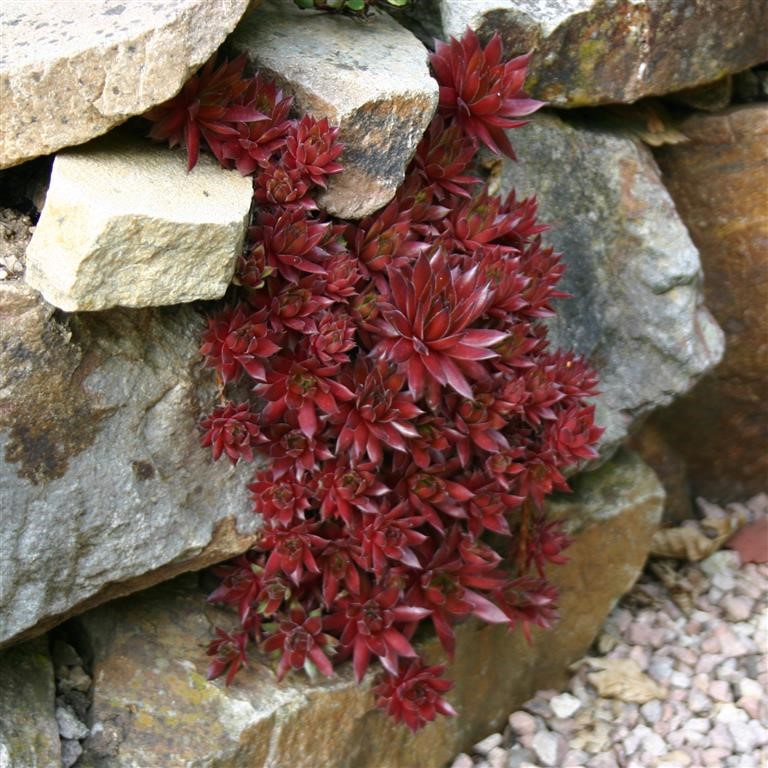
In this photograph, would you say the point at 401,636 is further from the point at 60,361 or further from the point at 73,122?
the point at 73,122

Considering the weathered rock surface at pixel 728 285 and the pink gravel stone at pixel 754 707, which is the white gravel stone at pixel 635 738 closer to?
the pink gravel stone at pixel 754 707

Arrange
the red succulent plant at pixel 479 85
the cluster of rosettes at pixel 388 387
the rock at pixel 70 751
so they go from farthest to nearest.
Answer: the red succulent plant at pixel 479 85 → the rock at pixel 70 751 → the cluster of rosettes at pixel 388 387

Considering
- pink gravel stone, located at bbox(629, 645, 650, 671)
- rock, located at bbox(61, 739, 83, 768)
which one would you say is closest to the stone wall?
rock, located at bbox(61, 739, 83, 768)

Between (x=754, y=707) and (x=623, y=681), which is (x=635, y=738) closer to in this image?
(x=623, y=681)

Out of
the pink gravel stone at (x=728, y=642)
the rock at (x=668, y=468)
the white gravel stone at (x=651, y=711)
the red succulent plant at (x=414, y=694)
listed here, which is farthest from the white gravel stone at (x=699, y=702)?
the red succulent plant at (x=414, y=694)

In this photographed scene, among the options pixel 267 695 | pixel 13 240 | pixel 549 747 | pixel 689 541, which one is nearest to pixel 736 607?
pixel 689 541

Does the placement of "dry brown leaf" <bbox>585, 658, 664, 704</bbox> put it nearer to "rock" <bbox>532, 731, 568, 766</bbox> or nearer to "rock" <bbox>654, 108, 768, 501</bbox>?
"rock" <bbox>532, 731, 568, 766</bbox>
